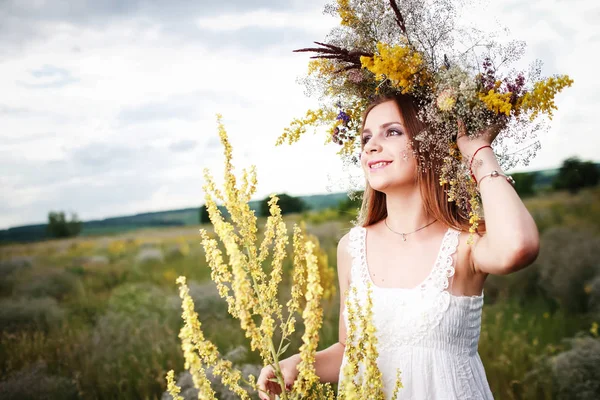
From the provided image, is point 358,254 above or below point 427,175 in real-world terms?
below

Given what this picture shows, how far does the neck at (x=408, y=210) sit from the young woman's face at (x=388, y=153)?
59 millimetres

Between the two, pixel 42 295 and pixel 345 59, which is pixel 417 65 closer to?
pixel 345 59

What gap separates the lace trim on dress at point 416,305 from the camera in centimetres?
182

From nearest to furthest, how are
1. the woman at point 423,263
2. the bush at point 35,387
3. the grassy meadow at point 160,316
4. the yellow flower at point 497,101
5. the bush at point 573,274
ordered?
the yellow flower at point 497,101, the woman at point 423,263, the bush at point 35,387, the grassy meadow at point 160,316, the bush at point 573,274

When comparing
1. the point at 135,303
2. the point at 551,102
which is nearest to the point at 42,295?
the point at 135,303

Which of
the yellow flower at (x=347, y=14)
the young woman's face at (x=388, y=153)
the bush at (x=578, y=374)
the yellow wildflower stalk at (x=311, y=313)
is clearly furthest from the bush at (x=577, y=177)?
the yellow wildflower stalk at (x=311, y=313)

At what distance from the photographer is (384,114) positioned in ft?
6.70

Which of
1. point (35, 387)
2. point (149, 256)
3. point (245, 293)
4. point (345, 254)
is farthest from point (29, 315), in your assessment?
point (245, 293)

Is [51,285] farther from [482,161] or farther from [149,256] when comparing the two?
[482,161]

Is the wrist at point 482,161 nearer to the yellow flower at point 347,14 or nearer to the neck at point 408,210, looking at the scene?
the neck at point 408,210

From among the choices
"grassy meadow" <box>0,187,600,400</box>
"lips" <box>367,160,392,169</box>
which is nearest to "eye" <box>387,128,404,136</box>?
"lips" <box>367,160,392,169</box>

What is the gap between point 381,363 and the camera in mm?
1891

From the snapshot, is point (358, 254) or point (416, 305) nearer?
point (416, 305)

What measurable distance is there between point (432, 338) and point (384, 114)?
2.99 ft
